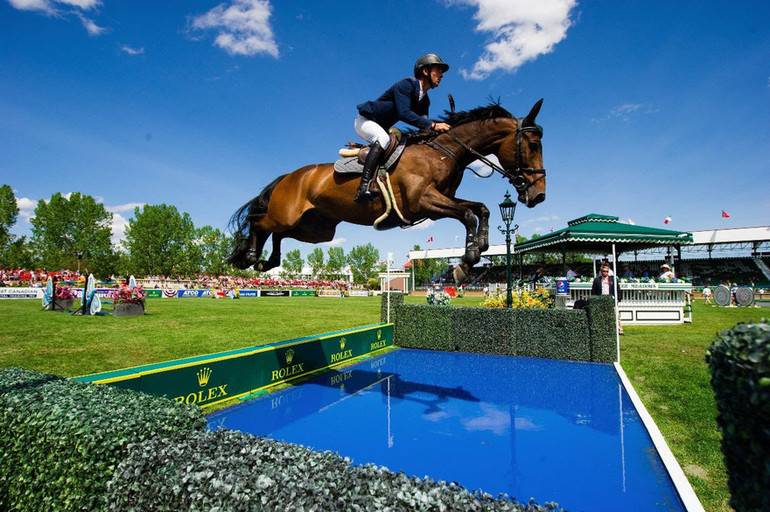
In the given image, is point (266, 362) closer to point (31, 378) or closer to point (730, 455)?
point (31, 378)

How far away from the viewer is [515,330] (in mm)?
11406

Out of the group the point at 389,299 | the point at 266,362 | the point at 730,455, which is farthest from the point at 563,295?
the point at 730,455

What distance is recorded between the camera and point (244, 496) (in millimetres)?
1895

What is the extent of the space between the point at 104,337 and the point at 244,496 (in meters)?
12.4

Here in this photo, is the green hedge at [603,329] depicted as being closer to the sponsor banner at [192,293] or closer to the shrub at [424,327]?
the shrub at [424,327]

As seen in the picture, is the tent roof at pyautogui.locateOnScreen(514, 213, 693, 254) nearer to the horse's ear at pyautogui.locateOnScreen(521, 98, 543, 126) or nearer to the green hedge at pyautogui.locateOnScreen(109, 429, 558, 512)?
the horse's ear at pyautogui.locateOnScreen(521, 98, 543, 126)

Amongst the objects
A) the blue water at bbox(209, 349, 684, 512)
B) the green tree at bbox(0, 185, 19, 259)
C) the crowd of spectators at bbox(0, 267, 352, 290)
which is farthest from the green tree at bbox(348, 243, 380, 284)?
the blue water at bbox(209, 349, 684, 512)

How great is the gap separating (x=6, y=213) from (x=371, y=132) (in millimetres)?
60302

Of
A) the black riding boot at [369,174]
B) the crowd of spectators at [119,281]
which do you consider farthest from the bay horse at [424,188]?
the crowd of spectators at [119,281]

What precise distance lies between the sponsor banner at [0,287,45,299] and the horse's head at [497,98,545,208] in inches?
1376

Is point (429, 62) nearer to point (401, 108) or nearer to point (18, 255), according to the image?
point (401, 108)

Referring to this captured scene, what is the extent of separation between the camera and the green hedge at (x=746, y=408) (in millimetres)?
1321

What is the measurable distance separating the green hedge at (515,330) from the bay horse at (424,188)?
26.3ft

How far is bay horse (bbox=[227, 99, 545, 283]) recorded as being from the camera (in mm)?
3633
